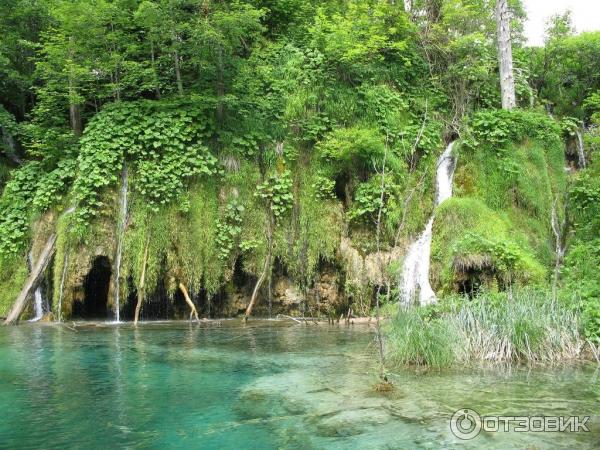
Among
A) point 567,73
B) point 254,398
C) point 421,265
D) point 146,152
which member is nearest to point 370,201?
point 421,265

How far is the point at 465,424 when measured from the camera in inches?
215

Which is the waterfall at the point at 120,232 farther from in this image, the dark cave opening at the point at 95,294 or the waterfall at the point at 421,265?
the waterfall at the point at 421,265

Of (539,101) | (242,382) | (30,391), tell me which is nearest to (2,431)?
(30,391)

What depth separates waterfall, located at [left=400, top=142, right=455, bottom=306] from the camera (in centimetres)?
1229

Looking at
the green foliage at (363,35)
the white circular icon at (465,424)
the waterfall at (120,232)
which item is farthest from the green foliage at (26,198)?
the white circular icon at (465,424)

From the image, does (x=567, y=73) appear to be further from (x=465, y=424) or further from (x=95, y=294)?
(x=95, y=294)

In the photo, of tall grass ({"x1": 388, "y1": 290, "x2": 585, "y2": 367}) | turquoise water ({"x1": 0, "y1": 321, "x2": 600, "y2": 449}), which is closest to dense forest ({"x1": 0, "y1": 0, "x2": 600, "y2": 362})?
tall grass ({"x1": 388, "y1": 290, "x2": 585, "y2": 367})

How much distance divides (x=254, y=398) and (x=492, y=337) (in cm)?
384

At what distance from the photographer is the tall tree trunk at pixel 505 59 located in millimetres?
16281

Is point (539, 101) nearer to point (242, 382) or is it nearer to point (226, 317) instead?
point (226, 317)

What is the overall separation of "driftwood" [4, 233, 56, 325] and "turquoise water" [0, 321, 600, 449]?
3.14m

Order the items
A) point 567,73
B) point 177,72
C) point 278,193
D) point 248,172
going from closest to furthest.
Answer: point 278,193 < point 177,72 < point 248,172 < point 567,73

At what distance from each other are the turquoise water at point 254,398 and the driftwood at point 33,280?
314 cm

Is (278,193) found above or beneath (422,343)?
above
